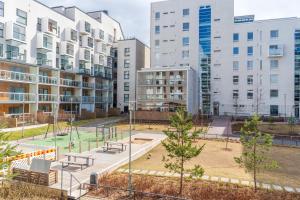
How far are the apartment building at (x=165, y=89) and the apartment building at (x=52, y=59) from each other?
36.5 feet

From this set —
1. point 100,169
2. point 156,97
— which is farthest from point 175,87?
point 100,169

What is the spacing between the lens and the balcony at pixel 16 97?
120ft

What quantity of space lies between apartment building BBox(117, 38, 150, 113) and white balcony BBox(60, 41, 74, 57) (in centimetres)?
1909

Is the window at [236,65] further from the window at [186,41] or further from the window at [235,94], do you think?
the window at [186,41]

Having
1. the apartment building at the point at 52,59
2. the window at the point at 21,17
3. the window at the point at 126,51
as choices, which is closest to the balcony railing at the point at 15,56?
the apartment building at the point at 52,59

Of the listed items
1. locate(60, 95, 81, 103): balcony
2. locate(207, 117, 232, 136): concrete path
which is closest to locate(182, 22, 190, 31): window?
locate(207, 117, 232, 136): concrete path

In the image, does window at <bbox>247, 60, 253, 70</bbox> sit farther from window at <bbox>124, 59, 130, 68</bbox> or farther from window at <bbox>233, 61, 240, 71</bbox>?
window at <bbox>124, 59, 130, 68</bbox>

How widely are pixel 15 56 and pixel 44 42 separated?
6467 mm

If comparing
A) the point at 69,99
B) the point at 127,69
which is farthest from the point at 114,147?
the point at 127,69

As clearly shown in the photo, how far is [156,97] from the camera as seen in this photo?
56.3 meters

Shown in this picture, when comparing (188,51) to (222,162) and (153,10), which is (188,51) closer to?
(153,10)

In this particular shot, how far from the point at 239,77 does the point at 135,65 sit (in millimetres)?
26059

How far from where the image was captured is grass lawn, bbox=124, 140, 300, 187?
16781mm

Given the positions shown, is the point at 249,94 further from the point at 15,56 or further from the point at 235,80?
the point at 15,56
